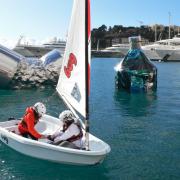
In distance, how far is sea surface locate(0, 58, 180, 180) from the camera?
15.3 metres

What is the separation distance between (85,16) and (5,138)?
7.15 m

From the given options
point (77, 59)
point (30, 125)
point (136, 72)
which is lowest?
point (30, 125)

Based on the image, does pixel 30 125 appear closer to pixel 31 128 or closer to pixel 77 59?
pixel 31 128

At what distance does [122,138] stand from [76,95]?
655cm

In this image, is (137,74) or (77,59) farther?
(137,74)

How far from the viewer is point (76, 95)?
1590cm

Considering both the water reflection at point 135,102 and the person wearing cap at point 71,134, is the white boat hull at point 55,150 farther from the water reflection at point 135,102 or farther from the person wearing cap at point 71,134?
the water reflection at point 135,102

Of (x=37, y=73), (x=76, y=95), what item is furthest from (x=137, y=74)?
(x=76, y=95)

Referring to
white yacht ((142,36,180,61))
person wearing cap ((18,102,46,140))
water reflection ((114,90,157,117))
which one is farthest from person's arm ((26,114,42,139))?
white yacht ((142,36,180,61))

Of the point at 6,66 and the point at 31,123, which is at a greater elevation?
the point at 6,66

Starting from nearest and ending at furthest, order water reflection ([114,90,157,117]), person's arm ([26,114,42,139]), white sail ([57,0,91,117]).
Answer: white sail ([57,0,91,117]) < person's arm ([26,114,42,139]) < water reflection ([114,90,157,117])

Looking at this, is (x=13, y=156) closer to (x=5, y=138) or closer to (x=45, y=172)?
(x=5, y=138)

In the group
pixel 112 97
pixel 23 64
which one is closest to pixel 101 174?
pixel 112 97

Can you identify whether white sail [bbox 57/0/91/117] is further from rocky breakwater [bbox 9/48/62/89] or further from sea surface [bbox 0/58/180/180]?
rocky breakwater [bbox 9/48/62/89]
